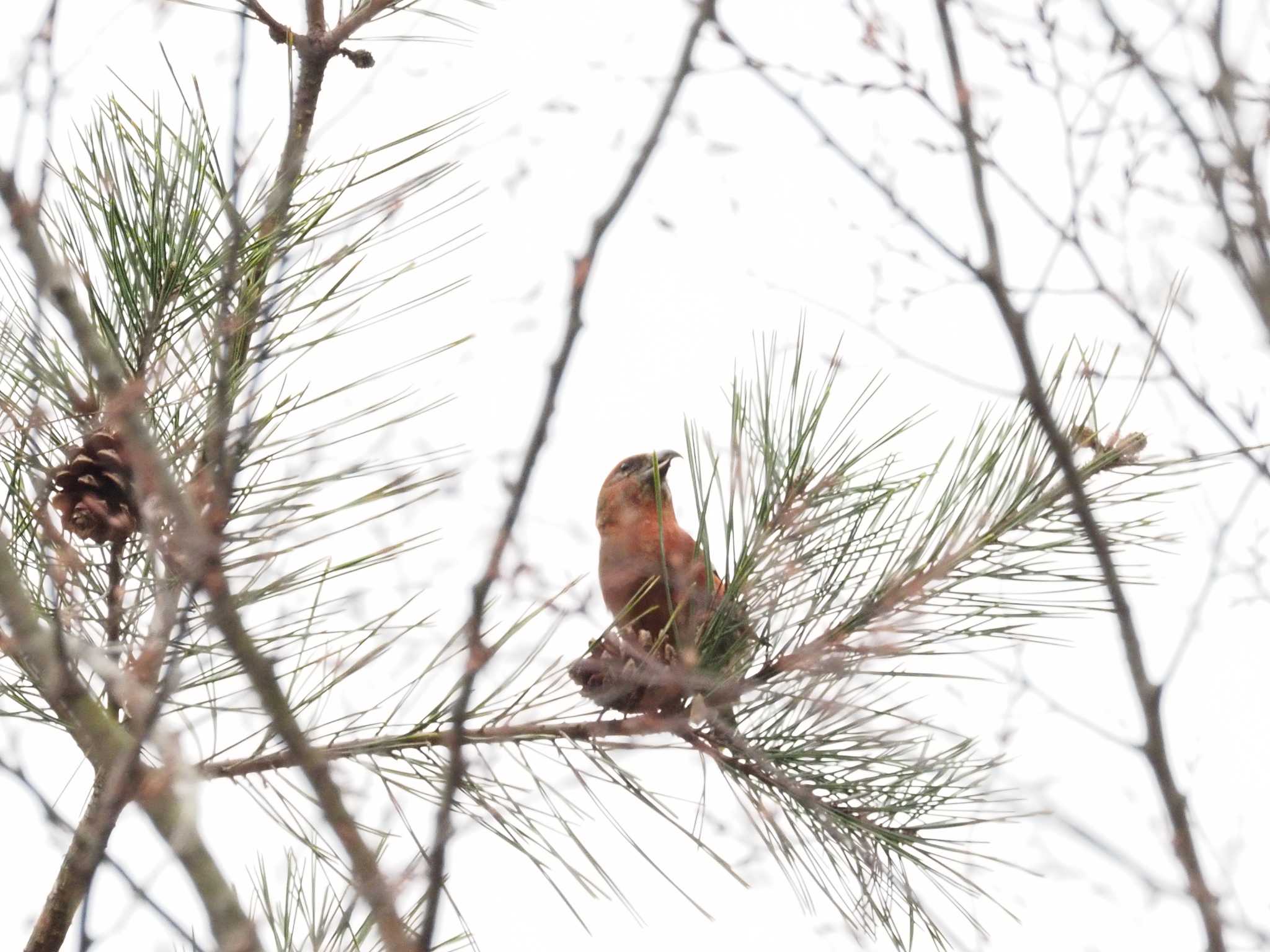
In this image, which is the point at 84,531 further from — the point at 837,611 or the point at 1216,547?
the point at 1216,547

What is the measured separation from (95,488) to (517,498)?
1189mm

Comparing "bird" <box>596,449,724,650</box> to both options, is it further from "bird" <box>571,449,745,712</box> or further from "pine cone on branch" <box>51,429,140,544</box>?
"pine cone on branch" <box>51,429,140,544</box>

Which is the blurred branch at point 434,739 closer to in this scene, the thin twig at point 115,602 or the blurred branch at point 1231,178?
the thin twig at point 115,602

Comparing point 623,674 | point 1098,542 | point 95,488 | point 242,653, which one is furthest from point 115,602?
point 1098,542

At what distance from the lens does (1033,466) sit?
2086 millimetres

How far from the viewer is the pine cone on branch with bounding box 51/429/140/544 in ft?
6.46

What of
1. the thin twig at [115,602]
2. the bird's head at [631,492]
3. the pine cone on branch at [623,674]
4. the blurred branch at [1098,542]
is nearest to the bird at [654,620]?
the pine cone on branch at [623,674]

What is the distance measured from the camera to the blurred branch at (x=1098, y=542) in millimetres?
1452

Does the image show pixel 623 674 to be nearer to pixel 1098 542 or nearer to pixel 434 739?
pixel 434 739

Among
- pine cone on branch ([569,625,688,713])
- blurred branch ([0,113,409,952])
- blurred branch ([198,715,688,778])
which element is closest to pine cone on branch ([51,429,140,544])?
blurred branch ([198,715,688,778])

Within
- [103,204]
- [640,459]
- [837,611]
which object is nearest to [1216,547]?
[837,611]

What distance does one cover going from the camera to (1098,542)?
1.53m

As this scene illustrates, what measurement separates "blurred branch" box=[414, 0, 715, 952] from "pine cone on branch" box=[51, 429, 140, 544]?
41.3 inches

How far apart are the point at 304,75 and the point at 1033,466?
1353 millimetres
